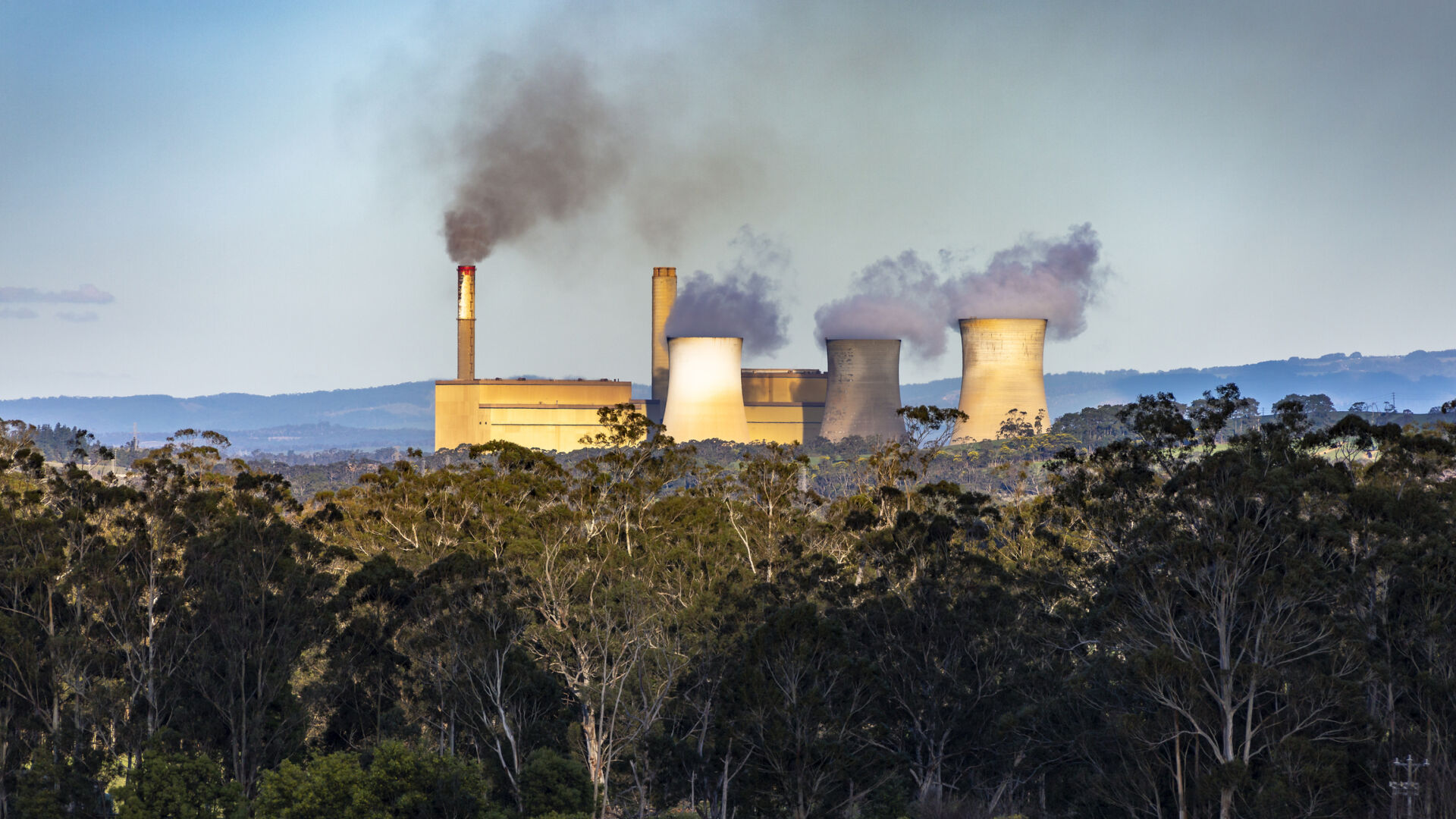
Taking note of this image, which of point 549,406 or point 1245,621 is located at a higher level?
point 549,406

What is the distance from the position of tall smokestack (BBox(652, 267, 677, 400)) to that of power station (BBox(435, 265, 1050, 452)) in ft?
0.22

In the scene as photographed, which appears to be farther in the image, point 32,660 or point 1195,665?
point 32,660

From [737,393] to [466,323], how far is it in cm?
2640

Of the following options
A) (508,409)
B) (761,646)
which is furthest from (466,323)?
(761,646)

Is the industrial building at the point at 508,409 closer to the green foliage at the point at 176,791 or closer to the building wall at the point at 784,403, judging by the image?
the building wall at the point at 784,403

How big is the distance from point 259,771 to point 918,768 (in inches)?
425

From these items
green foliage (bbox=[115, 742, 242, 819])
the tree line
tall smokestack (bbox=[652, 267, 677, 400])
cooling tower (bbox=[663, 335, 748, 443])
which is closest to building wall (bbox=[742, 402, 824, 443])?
tall smokestack (bbox=[652, 267, 677, 400])

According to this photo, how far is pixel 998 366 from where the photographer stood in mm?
61625

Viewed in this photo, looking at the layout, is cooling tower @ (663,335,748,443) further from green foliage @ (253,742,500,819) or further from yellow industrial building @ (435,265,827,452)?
green foliage @ (253,742,500,819)

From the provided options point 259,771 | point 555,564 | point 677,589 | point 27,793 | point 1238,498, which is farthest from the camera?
point 677,589

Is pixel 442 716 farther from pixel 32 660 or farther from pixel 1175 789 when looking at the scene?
pixel 1175 789

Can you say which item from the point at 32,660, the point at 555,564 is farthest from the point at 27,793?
the point at 555,564

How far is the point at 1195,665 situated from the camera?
17.7 m

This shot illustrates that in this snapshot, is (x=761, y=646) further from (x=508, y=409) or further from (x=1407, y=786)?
(x=508, y=409)
